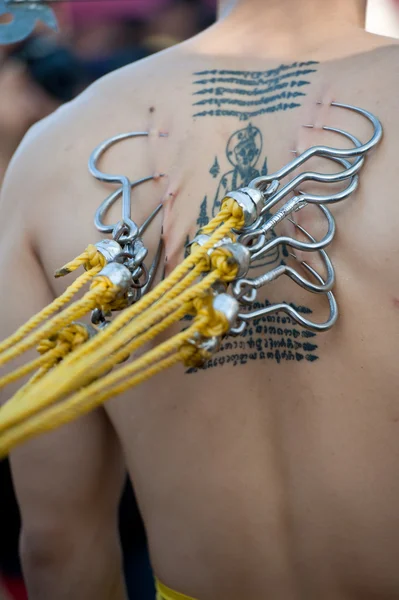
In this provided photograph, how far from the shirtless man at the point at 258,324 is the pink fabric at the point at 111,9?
49.9 inches

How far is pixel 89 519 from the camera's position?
3.67 ft

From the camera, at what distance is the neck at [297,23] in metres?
0.85

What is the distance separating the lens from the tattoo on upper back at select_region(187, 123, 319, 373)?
77cm

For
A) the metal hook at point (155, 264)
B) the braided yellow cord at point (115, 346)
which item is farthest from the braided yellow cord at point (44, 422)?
the metal hook at point (155, 264)

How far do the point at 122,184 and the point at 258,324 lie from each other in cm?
24

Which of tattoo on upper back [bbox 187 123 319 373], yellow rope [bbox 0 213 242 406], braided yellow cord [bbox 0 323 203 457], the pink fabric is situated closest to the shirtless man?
tattoo on upper back [bbox 187 123 319 373]

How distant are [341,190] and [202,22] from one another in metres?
1.71

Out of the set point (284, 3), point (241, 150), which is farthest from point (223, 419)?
point (284, 3)

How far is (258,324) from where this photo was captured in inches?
31.1

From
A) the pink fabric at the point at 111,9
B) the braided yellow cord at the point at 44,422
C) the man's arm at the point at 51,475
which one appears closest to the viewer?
the braided yellow cord at the point at 44,422

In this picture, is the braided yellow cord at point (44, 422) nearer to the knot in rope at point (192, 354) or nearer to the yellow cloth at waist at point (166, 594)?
the knot in rope at point (192, 354)

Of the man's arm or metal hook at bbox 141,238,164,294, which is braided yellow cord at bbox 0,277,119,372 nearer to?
metal hook at bbox 141,238,164,294

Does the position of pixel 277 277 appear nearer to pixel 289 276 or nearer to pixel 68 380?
pixel 289 276

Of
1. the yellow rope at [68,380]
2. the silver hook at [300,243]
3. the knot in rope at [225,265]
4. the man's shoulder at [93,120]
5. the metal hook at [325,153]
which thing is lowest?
the yellow rope at [68,380]
